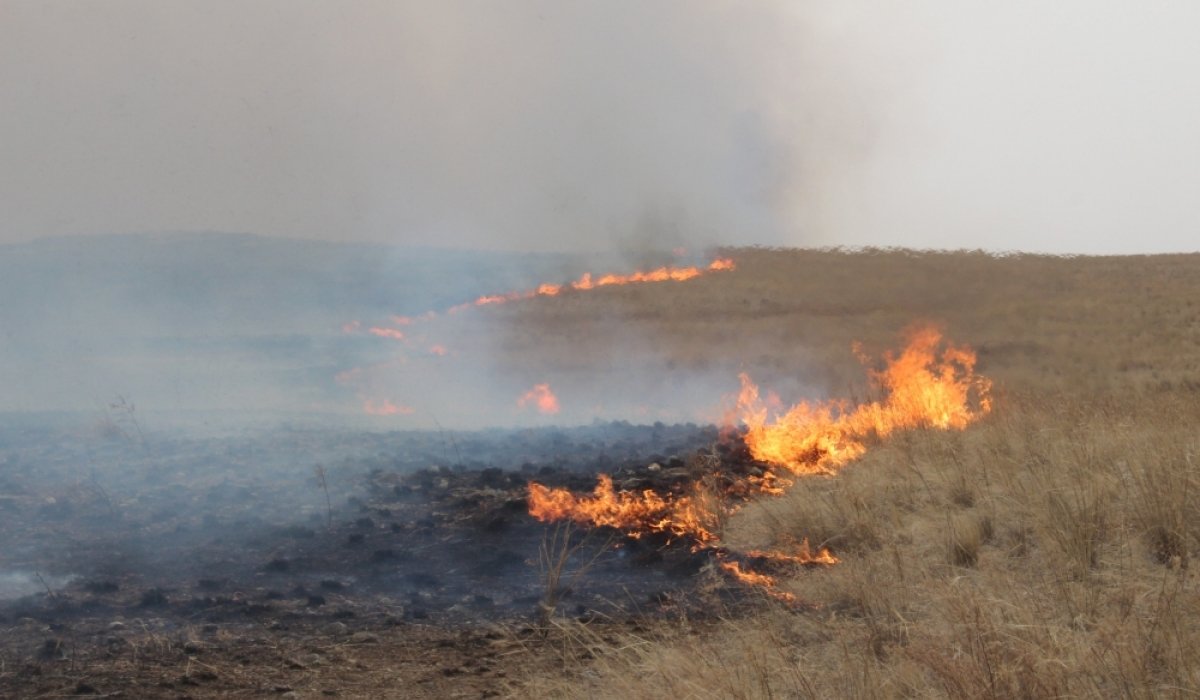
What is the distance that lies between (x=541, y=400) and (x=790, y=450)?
35.3 feet

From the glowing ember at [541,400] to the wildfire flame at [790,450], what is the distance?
5.64 m

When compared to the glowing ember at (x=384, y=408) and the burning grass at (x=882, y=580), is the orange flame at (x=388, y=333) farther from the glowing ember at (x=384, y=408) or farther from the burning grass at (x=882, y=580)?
the burning grass at (x=882, y=580)

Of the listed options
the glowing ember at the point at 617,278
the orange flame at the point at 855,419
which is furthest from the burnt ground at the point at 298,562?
the glowing ember at the point at 617,278

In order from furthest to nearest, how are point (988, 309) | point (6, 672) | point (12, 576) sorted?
point (988, 309) → point (12, 576) → point (6, 672)

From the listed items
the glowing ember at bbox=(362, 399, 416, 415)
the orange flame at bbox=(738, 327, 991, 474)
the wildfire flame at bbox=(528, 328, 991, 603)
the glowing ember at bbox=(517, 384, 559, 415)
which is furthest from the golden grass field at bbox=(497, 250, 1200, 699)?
the glowing ember at bbox=(362, 399, 416, 415)

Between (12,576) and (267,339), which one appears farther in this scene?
(267,339)

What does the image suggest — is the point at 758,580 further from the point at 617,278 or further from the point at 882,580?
the point at 617,278

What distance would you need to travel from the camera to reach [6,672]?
5551mm

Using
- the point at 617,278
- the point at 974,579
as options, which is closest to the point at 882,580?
the point at 974,579

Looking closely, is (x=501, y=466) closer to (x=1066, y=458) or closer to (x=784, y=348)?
(x=1066, y=458)

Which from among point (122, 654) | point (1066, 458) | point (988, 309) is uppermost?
point (988, 309)

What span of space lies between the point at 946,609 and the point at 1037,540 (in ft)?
7.02

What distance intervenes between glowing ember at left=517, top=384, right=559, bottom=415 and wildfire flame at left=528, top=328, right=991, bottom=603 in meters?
5.64

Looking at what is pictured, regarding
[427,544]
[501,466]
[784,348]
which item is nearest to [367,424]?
[501,466]
